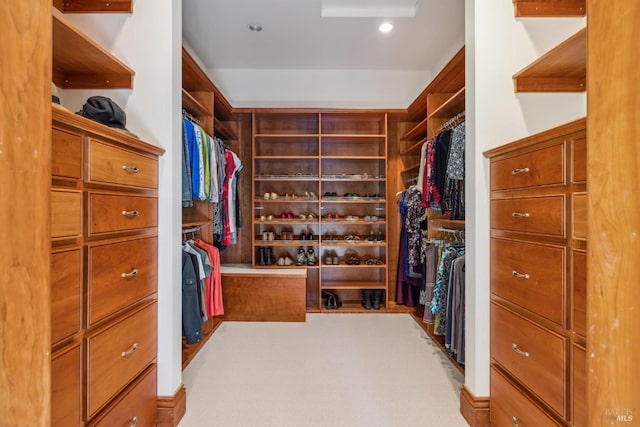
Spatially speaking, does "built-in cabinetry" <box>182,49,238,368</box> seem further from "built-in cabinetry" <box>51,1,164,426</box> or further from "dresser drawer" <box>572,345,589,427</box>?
"dresser drawer" <box>572,345,589,427</box>

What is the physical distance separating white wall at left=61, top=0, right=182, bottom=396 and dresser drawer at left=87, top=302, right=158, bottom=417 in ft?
0.33

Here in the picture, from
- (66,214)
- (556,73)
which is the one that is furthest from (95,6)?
(556,73)

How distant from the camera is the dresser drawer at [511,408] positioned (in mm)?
1183

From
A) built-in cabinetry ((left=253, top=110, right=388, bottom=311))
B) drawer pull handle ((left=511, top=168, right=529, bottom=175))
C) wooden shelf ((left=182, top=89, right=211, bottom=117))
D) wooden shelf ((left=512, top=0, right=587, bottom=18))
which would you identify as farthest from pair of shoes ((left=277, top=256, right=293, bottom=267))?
wooden shelf ((left=512, top=0, right=587, bottom=18))

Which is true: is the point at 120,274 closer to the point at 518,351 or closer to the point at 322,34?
the point at 518,351

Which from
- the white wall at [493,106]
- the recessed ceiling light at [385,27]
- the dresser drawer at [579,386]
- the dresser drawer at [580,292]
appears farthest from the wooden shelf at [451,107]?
the dresser drawer at [579,386]

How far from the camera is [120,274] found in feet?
4.06

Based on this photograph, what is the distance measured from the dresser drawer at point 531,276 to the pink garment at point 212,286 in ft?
6.52

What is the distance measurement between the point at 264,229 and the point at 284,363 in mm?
1726

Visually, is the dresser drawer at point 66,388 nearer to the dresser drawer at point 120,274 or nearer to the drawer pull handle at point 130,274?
the dresser drawer at point 120,274

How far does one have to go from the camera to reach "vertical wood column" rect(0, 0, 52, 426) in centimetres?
64

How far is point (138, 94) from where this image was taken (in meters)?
1.57

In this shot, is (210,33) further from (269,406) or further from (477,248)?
(269,406)

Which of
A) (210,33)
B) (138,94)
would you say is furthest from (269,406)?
(210,33)
